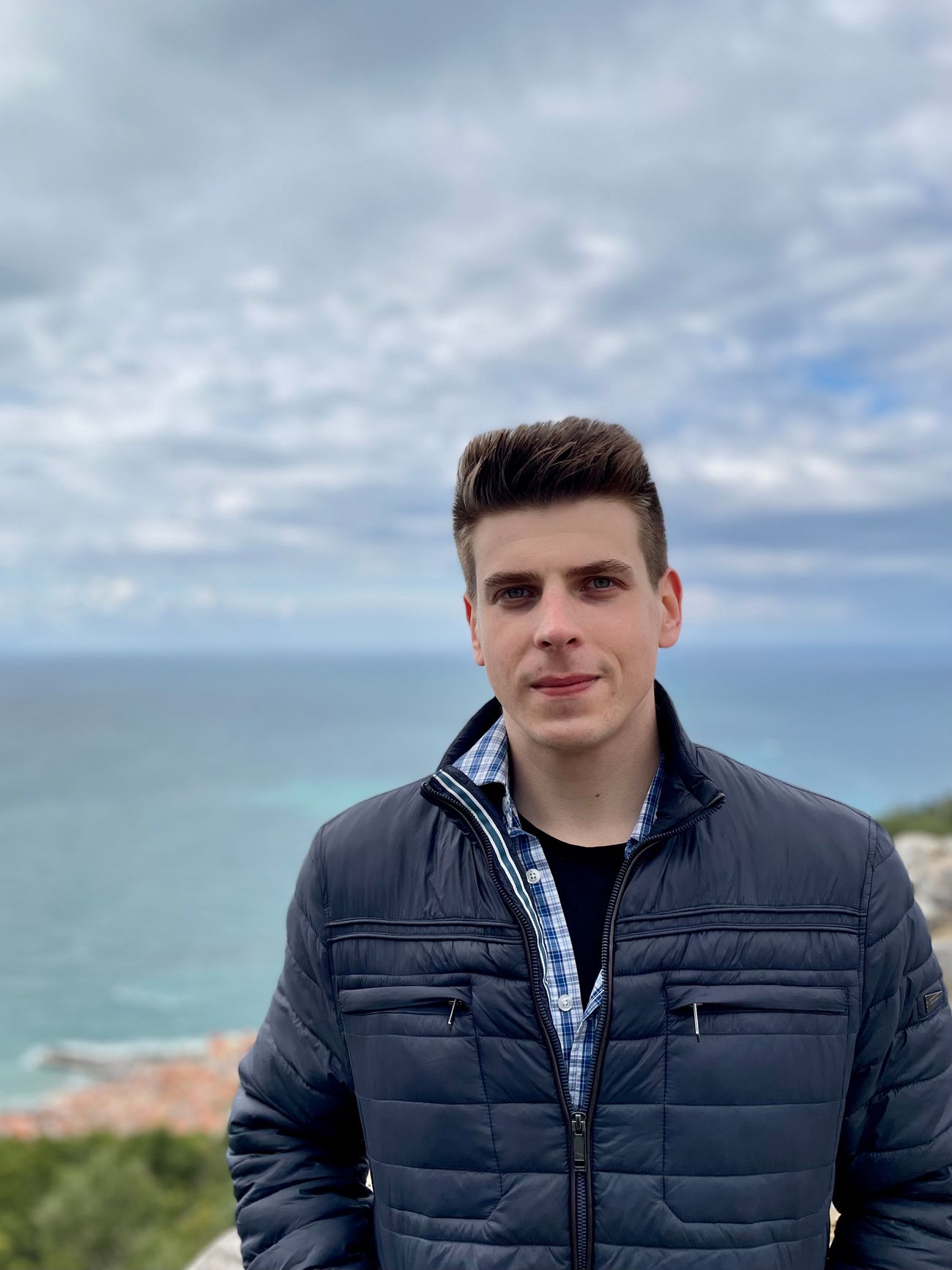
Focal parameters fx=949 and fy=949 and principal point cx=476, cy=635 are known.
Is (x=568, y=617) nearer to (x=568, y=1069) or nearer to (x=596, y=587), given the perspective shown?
(x=596, y=587)

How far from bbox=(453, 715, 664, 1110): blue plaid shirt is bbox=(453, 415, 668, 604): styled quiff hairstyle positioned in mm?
459

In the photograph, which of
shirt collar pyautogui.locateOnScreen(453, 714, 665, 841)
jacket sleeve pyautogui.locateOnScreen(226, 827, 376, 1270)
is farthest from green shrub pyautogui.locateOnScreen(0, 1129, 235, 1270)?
shirt collar pyautogui.locateOnScreen(453, 714, 665, 841)

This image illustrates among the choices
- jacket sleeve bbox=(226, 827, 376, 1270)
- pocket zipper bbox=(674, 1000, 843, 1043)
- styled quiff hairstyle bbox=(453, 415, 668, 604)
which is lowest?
jacket sleeve bbox=(226, 827, 376, 1270)

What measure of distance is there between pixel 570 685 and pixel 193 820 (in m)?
83.1

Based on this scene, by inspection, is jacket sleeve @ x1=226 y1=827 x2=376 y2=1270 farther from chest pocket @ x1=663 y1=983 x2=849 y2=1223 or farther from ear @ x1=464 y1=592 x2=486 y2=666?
chest pocket @ x1=663 y1=983 x2=849 y2=1223

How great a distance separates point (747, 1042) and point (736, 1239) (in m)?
0.41

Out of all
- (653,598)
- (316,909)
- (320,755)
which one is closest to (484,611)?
(653,598)

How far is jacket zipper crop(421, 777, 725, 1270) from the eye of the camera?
6.77 feet

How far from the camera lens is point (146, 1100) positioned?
76.3 ft

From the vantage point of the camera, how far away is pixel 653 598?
2512mm

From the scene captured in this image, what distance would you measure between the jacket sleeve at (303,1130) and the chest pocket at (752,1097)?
0.85 m

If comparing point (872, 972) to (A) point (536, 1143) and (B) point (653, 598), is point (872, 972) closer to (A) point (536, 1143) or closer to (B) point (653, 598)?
(A) point (536, 1143)

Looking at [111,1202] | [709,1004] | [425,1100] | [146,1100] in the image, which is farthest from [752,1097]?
[146,1100]

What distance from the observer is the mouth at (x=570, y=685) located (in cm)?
231
